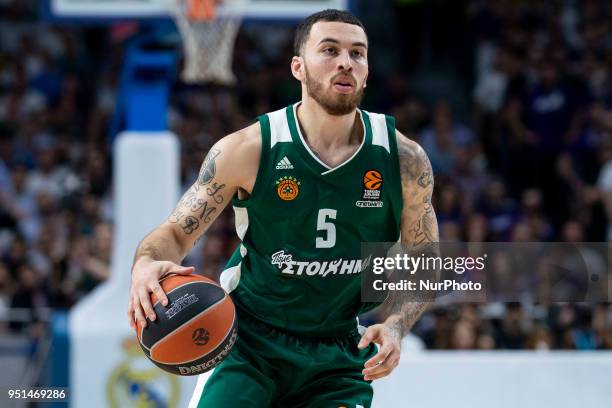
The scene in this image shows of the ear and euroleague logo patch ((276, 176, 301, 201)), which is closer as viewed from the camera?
euroleague logo patch ((276, 176, 301, 201))

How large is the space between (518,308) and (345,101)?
505 centimetres

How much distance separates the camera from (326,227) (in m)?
4.47

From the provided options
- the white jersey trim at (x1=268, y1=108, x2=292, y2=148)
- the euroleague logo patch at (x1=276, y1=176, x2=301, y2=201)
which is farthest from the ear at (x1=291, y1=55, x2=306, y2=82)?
the euroleague logo patch at (x1=276, y1=176, x2=301, y2=201)

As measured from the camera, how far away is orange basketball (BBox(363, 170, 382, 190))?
451cm

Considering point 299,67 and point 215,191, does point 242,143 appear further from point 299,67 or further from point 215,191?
point 299,67

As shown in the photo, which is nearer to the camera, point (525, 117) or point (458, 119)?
point (525, 117)

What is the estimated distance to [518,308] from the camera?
9078 millimetres

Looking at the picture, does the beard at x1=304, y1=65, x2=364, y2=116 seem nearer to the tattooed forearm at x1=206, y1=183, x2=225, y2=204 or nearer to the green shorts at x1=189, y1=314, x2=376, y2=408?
the tattooed forearm at x1=206, y1=183, x2=225, y2=204

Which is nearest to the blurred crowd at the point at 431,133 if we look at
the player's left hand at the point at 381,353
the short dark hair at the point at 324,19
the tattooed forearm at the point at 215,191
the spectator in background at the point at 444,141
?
the spectator in background at the point at 444,141

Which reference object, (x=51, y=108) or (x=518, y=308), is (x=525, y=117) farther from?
(x=51, y=108)

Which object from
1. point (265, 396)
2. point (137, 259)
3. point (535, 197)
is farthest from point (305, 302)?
point (535, 197)

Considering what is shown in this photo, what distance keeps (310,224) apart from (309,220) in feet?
0.05

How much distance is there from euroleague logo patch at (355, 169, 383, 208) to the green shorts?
1.92 feet

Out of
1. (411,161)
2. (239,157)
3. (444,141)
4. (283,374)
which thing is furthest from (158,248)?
(444,141)
